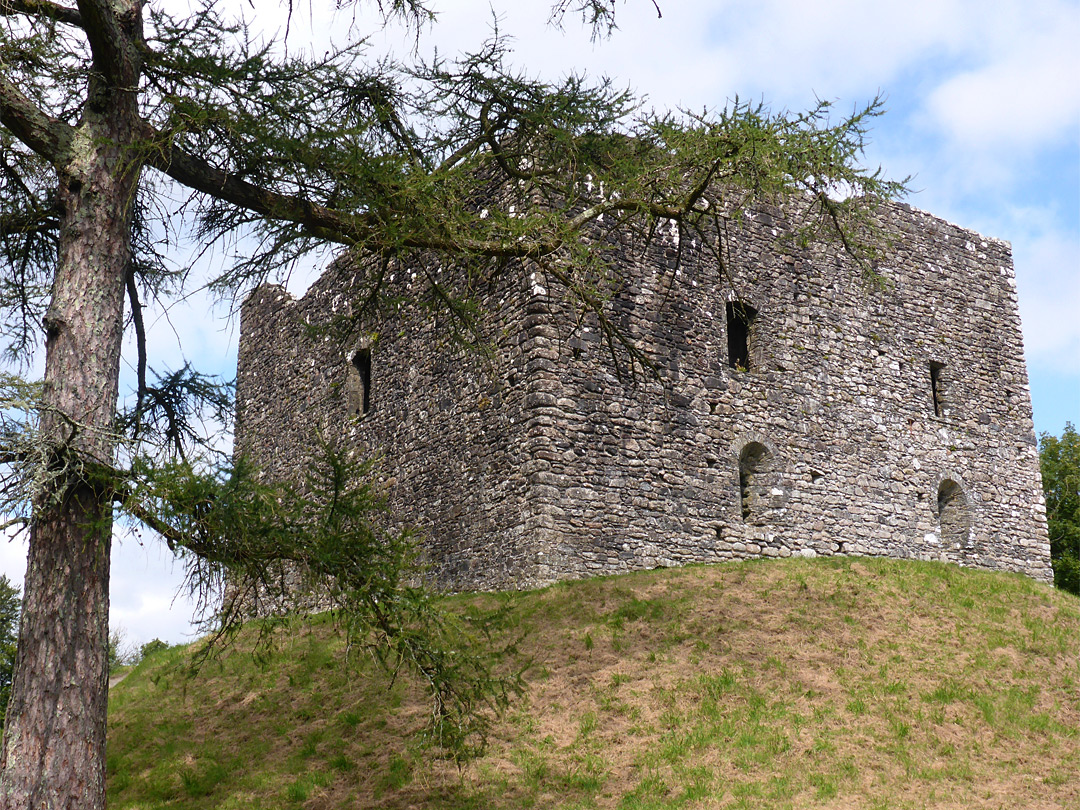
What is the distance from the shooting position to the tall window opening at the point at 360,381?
608 inches

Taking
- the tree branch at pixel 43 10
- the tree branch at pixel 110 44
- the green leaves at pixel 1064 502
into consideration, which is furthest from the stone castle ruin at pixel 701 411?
the green leaves at pixel 1064 502

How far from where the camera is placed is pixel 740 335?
14.5 m

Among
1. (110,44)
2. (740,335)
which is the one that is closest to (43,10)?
(110,44)

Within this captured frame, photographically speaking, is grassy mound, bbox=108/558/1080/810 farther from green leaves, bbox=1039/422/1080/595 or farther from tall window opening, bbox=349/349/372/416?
green leaves, bbox=1039/422/1080/595

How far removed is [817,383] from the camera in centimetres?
1460

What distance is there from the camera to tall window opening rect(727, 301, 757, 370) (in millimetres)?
14281

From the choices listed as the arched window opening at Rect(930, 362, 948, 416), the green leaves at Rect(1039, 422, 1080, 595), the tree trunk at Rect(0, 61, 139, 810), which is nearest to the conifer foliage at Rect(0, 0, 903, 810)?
the tree trunk at Rect(0, 61, 139, 810)

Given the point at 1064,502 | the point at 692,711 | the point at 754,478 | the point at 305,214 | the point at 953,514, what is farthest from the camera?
the point at 1064,502

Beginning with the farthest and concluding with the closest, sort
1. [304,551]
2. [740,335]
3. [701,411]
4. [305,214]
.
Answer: [740,335] < [701,411] < [305,214] < [304,551]

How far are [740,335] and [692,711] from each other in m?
7.14

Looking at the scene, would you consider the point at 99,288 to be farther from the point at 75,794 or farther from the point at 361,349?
the point at 361,349

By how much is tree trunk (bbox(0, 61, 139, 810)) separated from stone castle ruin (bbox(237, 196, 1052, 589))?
2.82 meters

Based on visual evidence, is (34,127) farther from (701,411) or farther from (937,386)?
(937,386)

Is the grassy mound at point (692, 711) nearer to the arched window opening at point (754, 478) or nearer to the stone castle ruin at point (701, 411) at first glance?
the stone castle ruin at point (701, 411)
